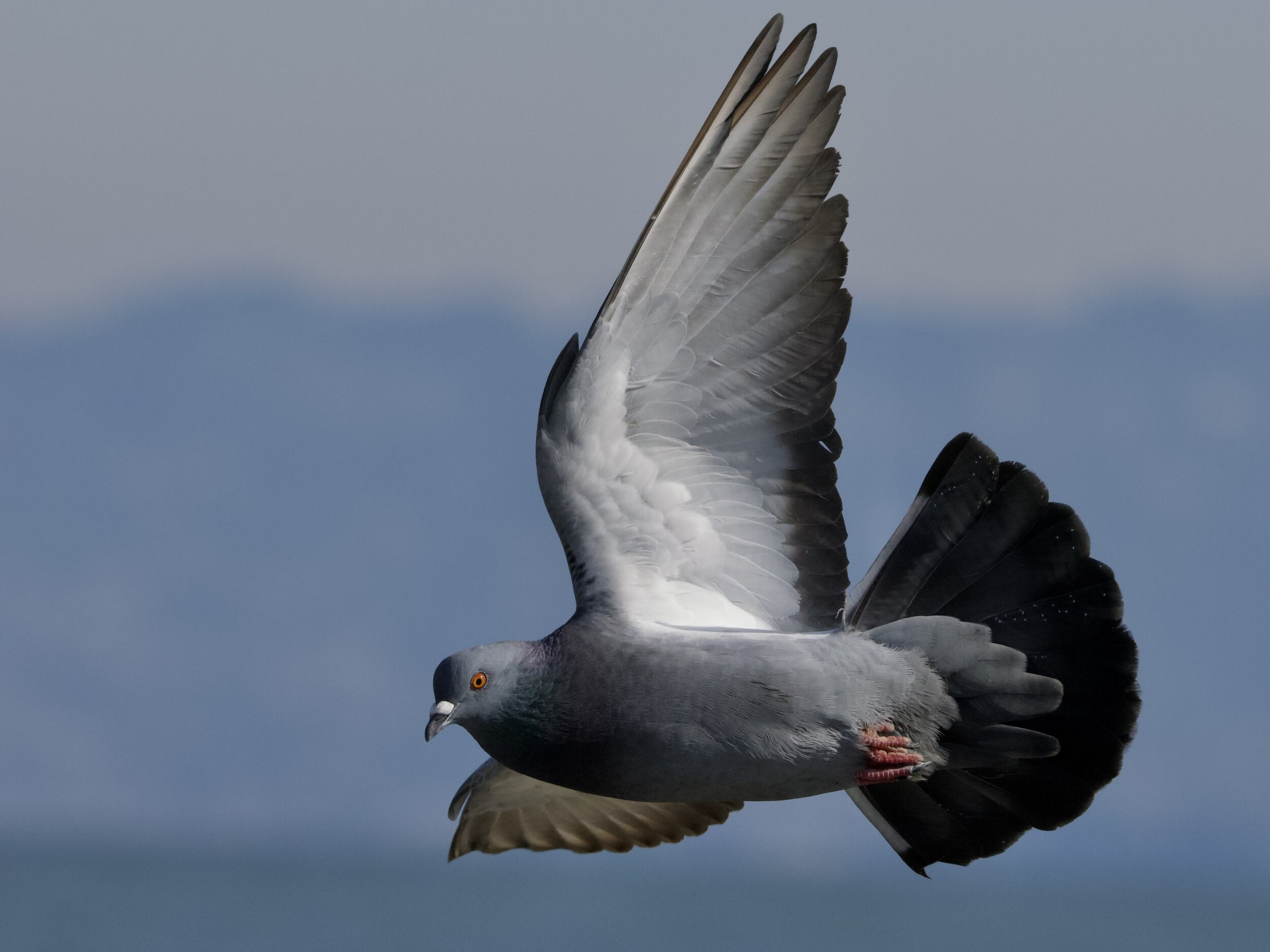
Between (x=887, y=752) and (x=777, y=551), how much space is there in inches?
44.0

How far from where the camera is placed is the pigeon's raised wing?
766cm

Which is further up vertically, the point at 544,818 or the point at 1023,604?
the point at 1023,604

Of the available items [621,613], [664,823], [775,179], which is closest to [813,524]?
[621,613]

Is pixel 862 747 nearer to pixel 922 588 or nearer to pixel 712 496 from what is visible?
pixel 922 588

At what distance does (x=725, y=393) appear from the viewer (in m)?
7.98

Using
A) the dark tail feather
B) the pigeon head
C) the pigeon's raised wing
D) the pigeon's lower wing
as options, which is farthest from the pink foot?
the pigeon's lower wing

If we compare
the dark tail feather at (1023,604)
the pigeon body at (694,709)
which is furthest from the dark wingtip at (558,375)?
the dark tail feather at (1023,604)

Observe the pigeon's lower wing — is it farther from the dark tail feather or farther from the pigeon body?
the dark tail feather

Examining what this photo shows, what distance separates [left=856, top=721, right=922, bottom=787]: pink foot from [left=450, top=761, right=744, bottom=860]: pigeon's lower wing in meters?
2.13

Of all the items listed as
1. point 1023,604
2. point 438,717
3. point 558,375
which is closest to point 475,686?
point 438,717

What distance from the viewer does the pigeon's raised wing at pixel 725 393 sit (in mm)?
7660

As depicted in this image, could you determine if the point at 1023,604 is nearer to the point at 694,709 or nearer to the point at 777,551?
the point at 777,551

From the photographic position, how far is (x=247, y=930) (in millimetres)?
80938

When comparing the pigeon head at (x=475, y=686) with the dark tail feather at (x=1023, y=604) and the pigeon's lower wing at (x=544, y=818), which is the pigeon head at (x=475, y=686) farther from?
the pigeon's lower wing at (x=544, y=818)
